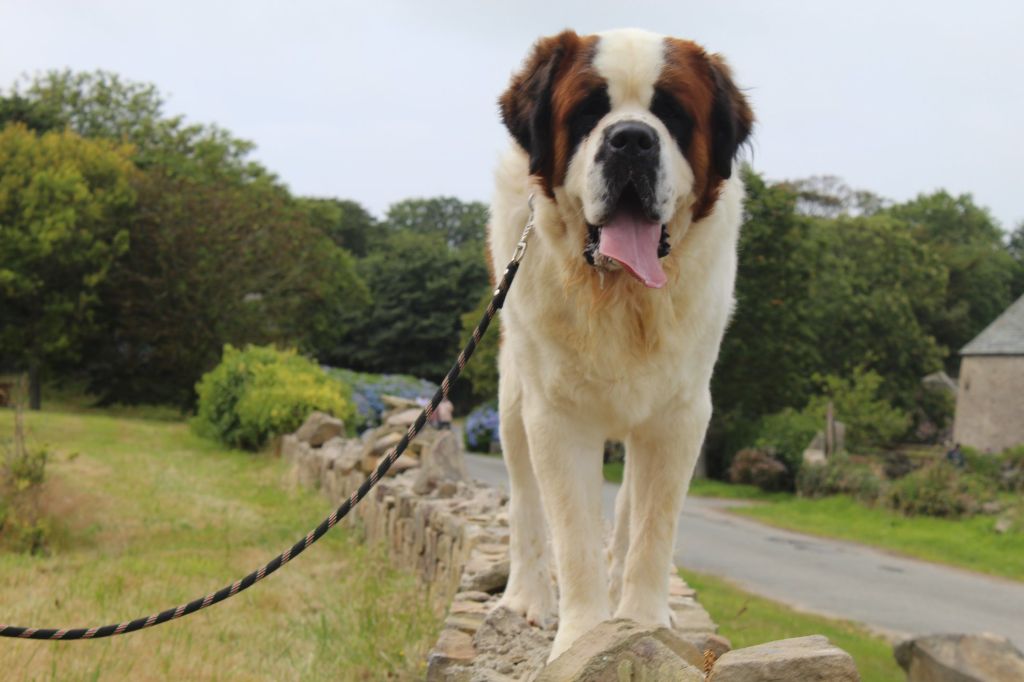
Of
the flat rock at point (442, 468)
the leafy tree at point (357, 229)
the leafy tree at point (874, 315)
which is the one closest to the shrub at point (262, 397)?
the flat rock at point (442, 468)

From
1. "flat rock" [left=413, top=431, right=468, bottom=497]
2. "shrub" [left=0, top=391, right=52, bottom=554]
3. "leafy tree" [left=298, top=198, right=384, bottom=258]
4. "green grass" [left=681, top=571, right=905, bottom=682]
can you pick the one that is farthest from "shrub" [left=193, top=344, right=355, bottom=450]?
"leafy tree" [left=298, top=198, right=384, bottom=258]

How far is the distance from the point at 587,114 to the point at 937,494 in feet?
62.6

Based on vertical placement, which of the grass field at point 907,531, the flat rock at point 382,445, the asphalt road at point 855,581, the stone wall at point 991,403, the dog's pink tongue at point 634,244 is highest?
the stone wall at point 991,403

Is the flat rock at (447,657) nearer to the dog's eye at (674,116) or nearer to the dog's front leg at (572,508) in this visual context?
the dog's front leg at (572,508)

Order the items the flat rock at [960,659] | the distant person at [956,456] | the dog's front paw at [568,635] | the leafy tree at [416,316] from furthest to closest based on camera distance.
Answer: the leafy tree at [416,316] < the distant person at [956,456] < the flat rock at [960,659] < the dog's front paw at [568,635]

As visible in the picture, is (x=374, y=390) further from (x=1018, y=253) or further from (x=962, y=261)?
(x=1018, y=253)

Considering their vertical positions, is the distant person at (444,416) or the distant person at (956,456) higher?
the distant person at (956,456)

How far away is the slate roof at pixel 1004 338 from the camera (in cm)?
3003

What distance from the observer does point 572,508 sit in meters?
3.02

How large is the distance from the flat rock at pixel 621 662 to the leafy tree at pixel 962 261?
4331cm

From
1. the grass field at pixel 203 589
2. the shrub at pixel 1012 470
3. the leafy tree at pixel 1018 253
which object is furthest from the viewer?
the leafy tree at pixel 1018 253

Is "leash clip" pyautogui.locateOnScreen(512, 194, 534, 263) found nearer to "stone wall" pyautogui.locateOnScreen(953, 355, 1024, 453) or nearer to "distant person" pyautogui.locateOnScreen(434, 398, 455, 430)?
"distant person" pyautogui.locateOnScreen(434, 398, 455, 430)

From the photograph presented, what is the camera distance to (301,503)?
1087cm

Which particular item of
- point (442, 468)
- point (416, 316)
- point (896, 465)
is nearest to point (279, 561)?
point (442, 468)
